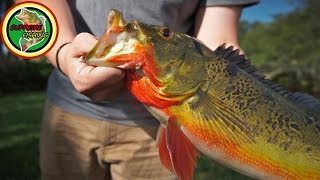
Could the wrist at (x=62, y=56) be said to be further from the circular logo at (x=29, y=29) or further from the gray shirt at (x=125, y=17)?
the gray shirt at (x=125, y=17)

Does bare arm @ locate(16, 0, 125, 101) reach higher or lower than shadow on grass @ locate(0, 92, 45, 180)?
higher

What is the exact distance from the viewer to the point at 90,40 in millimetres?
1816

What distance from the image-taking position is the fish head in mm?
1642

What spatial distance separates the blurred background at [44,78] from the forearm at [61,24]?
14.6 ft

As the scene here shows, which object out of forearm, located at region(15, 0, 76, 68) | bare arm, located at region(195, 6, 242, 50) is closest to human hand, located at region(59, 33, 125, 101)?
forearm, located at region(15, 0, 76, 68)

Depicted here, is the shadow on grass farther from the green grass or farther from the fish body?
the fish body

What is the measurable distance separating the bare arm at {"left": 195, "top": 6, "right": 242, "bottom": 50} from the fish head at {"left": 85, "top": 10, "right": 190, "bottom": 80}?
688mm

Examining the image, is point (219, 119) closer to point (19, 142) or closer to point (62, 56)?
point (62, 56)

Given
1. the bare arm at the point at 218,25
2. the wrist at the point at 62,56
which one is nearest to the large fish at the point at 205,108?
the wrist at the point at 62,56

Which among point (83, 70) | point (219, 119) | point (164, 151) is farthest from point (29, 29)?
point (219, 119)

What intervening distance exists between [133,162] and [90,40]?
2.73ft

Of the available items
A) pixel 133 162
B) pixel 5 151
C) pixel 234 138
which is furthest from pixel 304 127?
pixel 5 151

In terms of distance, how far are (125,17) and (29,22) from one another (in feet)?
1.35

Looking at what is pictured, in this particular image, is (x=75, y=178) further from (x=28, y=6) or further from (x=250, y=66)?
(x=250, y=66)
